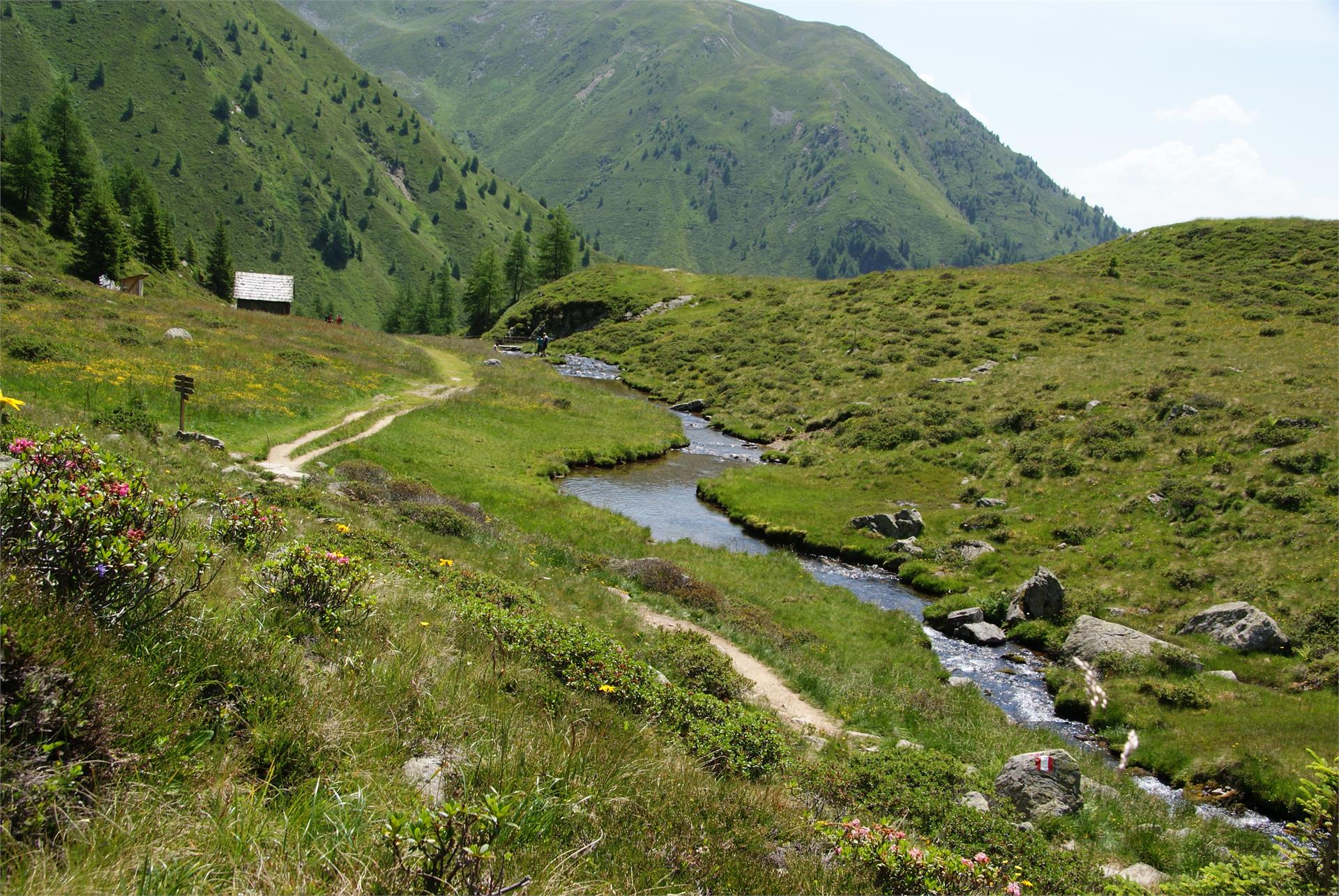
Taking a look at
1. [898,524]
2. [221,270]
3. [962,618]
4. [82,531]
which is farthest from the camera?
[221,270]

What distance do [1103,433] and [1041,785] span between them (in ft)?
110

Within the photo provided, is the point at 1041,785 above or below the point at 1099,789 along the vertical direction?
above

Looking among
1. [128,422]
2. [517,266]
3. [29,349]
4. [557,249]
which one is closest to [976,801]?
[128,422]

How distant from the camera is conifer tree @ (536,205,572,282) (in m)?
142

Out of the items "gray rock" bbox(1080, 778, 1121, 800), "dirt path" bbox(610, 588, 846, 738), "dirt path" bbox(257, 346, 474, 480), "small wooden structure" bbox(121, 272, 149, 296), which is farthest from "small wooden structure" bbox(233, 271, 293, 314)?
"gray rock" bbox(1080, 778, 1121, 800)

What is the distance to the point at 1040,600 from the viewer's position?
25.2 meters

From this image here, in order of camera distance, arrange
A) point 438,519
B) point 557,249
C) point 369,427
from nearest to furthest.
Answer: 1. point 438,519
2. point 369,427
3. point 557,249

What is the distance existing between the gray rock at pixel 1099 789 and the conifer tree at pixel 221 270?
442 feet

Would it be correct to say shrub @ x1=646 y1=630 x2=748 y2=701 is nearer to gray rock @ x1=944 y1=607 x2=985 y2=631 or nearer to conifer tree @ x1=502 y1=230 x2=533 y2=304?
gray rock @ x1=944 y1=607 x2=985 y2=631

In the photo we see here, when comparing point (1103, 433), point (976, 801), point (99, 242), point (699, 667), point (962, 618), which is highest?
point (99, 242)

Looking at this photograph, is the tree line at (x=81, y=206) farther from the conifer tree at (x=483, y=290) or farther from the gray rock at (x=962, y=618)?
the gray rock at (x=962, y=618)

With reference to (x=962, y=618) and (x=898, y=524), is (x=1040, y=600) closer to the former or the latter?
(x=962, y=618)

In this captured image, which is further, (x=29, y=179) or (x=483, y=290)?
(x=483, y=290)

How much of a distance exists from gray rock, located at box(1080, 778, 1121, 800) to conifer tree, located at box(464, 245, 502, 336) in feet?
443
